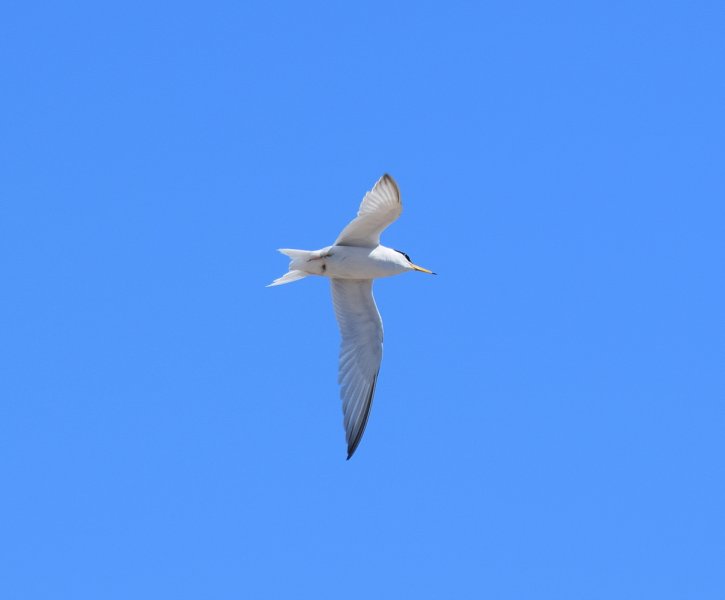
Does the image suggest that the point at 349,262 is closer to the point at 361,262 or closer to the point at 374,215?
the point at 361,262

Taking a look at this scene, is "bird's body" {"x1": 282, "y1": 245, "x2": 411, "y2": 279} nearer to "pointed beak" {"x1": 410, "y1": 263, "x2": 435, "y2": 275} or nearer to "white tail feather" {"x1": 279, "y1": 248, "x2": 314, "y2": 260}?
"white tail feather" {"x1": 279, "y1": 248, "x2": 314, "y2": 260}

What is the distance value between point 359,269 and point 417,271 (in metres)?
0.90

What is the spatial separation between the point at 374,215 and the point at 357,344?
2339mm

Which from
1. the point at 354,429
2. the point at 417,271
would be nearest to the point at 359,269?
the point at 417,271

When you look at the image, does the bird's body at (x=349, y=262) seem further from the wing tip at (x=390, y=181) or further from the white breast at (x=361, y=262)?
the wing tip at (x=390, y=181)

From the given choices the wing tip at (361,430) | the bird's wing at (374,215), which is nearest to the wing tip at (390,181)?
the bird's wing at (374,215)

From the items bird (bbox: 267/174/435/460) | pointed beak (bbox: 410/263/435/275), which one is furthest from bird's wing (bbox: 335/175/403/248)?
pointed beak (bbox: 410/263/435/275)

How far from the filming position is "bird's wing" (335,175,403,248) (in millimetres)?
15453

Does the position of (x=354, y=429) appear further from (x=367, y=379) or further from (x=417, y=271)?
(x=417, y=271)

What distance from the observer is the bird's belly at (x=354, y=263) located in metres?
16.5

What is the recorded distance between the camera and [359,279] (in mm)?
17219

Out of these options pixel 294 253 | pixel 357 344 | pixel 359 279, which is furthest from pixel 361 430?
pixel 294 253

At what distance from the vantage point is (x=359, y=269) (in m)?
16.6

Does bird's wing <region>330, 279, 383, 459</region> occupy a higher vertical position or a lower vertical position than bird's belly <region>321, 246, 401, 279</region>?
lower
